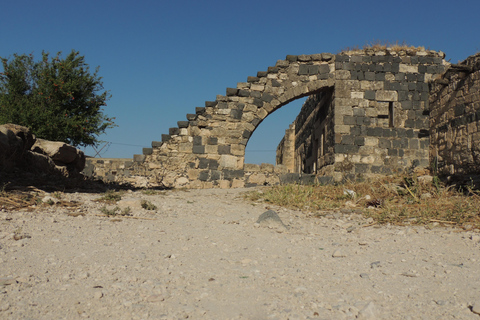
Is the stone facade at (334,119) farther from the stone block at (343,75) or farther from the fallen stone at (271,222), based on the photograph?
the fallen stone at (271,222)

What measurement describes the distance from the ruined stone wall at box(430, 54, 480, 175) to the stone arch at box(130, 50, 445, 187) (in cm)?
128

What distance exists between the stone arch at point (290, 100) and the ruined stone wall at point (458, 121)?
128cm

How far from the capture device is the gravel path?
2.22m

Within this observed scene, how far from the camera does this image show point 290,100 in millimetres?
11133

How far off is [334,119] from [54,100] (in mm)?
9959

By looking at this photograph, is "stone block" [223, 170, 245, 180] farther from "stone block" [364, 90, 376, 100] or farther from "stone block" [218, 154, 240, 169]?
"stone block" [364, 90, 376, 100]

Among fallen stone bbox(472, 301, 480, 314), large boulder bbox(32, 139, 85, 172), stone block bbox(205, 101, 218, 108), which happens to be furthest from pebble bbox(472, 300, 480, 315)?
stone block bbox(205, 101, 218, 108)

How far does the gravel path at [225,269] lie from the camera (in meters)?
2.22

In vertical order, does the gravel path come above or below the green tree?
below

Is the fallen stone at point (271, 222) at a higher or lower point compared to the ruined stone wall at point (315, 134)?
lower

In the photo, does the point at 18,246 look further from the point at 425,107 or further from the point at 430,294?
the point at 425,107

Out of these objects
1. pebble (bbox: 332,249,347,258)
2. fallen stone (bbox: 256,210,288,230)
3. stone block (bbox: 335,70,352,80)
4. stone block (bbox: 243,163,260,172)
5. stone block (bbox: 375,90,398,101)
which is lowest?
pebble (bbox: 332,249,347,258)

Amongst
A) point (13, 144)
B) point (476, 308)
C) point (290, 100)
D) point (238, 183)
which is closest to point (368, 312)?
point (476, 308)

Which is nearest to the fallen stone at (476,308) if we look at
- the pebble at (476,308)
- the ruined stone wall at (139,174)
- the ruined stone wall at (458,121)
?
the pebble at (476,308)
